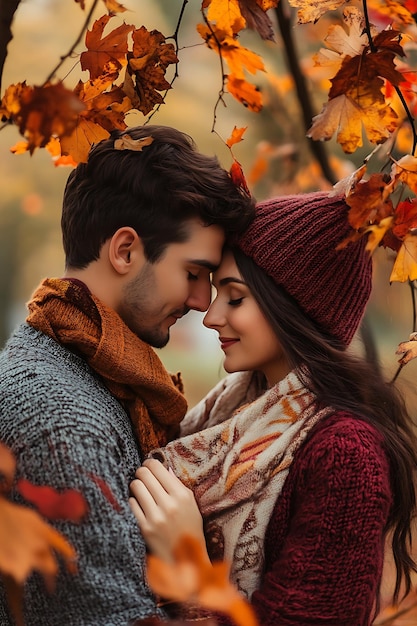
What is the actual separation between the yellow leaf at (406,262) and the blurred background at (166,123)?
4.55 meters

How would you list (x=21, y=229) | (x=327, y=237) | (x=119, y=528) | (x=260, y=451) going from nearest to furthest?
(x=119, y=528), (x=260, y=451), (x=327, y=237), (x=21, y=229)

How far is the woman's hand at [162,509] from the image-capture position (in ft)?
5.67

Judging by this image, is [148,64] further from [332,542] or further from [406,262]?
[332,542]

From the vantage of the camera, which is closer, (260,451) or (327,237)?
(260,451)

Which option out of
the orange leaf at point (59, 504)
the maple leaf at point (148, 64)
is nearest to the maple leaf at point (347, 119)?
the maple leaf at point (148, 64)

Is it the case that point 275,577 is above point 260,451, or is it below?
below

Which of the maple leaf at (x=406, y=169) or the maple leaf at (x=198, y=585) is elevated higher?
the maple leaf at (x=406, y=169)

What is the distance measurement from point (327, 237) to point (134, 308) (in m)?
0.49

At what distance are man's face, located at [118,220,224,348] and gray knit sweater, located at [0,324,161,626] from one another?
0.30 m

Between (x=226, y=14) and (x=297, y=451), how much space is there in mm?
936

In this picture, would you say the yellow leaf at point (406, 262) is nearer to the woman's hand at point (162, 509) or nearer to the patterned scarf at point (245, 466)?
the patterned scarf at point (245, 466)

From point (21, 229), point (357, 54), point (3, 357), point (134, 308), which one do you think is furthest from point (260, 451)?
point (21, 229)

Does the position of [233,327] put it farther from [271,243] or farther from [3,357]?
[3,357]

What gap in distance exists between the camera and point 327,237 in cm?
202
